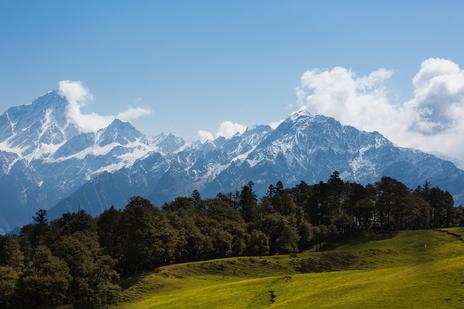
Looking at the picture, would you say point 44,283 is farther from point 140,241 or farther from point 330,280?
point 330,280

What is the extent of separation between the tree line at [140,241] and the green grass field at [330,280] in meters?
12.2

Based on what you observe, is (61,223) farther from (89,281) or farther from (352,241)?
(352,241)

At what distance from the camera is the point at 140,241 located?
464 feet

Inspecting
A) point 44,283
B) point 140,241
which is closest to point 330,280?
point 44,283

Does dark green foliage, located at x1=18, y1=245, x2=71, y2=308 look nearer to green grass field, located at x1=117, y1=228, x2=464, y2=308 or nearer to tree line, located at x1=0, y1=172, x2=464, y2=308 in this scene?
Result: tree line, located at x1=0, y1=172, x2=464, y2=308

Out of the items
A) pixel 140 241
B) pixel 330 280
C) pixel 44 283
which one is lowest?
pixel 330 280

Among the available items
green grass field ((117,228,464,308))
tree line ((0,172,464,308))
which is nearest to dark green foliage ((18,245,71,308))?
tree line ((0,172,464,308))

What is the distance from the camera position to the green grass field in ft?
193

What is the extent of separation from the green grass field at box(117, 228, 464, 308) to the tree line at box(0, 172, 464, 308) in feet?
39.9

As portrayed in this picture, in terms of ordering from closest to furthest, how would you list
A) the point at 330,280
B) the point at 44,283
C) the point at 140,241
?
the point at 330,280, the point at 44,283, the point at 140,241

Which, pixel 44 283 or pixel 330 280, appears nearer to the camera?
pixel 330 280

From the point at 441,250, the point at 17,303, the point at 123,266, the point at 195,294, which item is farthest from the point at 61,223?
the point at 441,250

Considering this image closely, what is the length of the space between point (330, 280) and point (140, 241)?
73116 mm

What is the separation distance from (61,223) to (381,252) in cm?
11158
